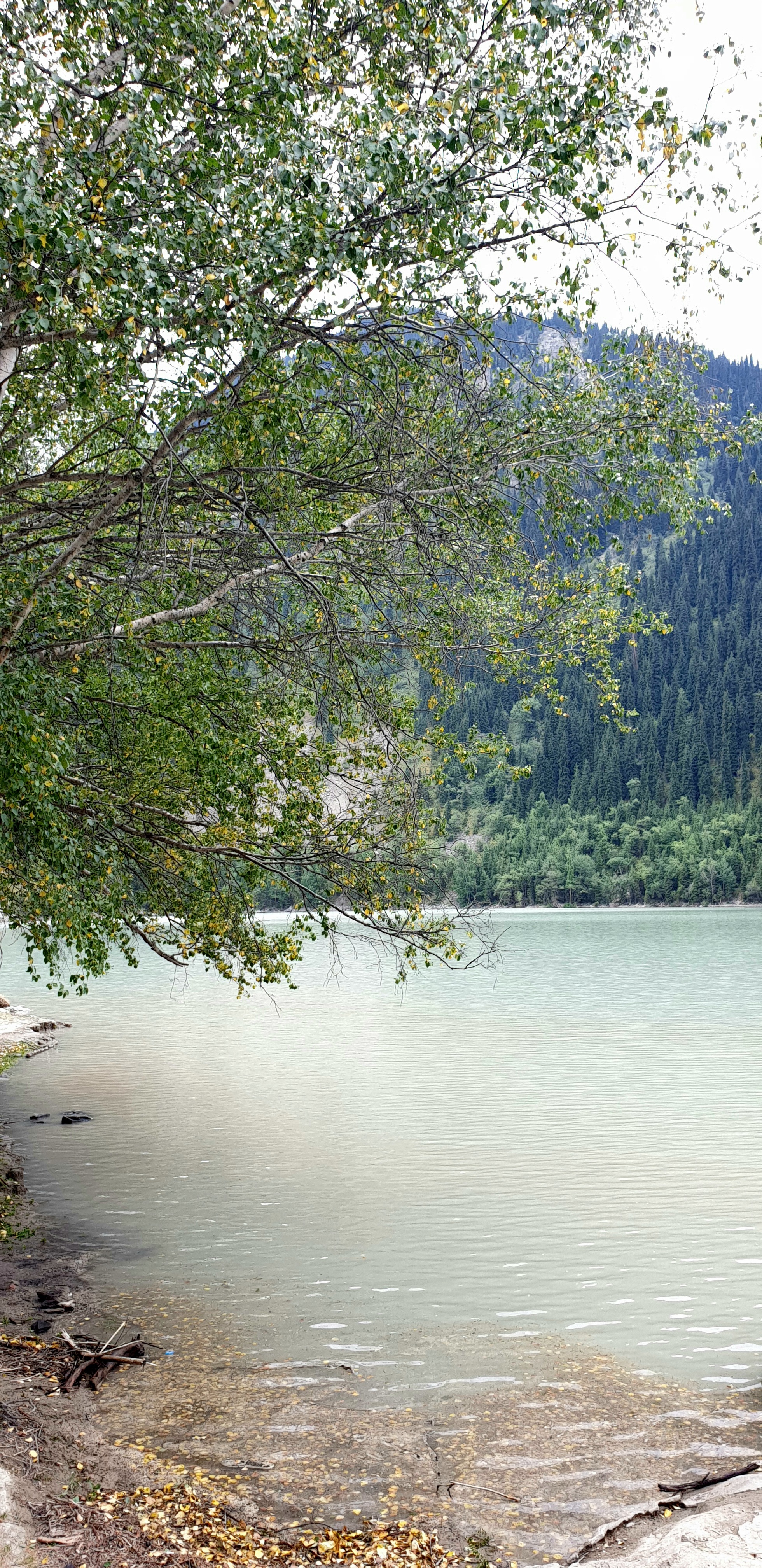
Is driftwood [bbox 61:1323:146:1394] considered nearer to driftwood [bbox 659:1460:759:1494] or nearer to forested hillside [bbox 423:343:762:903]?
driftwood [bbox 659:1460:759:1494]

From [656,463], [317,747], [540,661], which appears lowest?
[317,747]

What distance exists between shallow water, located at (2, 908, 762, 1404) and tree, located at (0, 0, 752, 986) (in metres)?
3.68

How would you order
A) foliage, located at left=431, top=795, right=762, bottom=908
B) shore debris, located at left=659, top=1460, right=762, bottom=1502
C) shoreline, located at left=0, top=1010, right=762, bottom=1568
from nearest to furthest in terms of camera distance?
1. shoreline, located at left=0, top=1010, right=762, bottom=1568
2. shore debris, located at left=659, top=1460, right=762, bottom=1502
3. foliage, located at left=431, top=795, right=762, bottom=908

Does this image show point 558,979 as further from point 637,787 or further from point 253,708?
point 637,787

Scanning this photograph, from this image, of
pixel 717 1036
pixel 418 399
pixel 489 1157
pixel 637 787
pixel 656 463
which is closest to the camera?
pixel 418 399

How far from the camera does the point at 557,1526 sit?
266 inches

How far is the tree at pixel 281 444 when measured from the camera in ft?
21.9

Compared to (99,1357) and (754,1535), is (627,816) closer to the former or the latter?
(99,1357)

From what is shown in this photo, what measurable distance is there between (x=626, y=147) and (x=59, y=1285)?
11.2 metres

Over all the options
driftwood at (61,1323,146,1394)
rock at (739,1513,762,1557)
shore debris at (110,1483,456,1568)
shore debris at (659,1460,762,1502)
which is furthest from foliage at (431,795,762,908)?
rock at (739,1513,762,1557)

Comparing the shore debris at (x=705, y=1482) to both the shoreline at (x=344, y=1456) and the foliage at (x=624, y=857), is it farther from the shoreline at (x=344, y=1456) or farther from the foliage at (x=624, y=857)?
the foliage at (x=624, y=857)

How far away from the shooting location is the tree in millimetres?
6680

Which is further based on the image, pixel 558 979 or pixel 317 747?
pixel 558 979

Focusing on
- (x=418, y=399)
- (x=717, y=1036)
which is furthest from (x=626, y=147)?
(x=717, y=1036)
